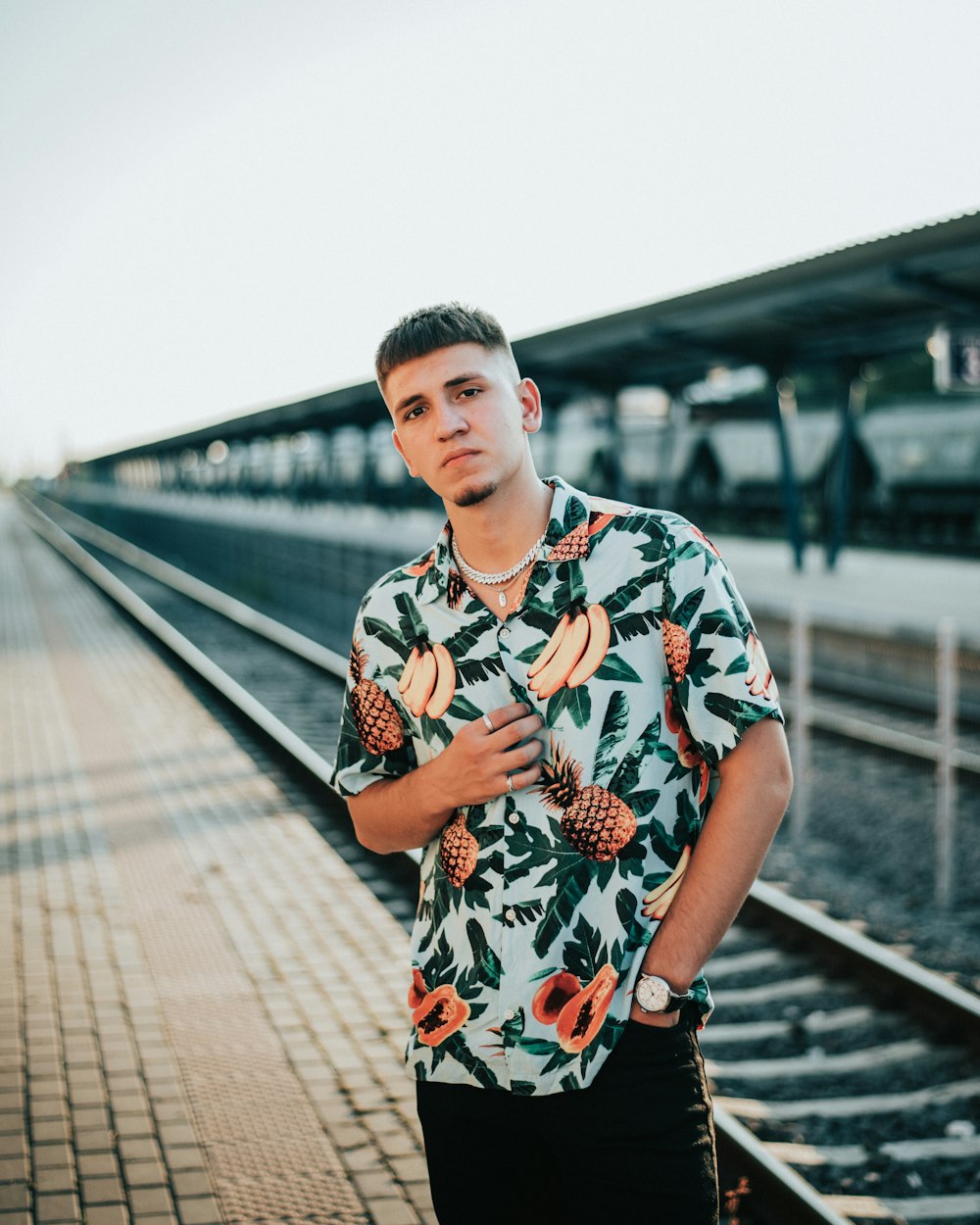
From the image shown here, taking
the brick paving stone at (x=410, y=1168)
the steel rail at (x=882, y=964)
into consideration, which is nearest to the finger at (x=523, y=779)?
the brick paving stone at (x=410, y=1168)

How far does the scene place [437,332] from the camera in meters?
1.85

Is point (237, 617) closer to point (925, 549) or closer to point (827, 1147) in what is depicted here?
point (925, 549)

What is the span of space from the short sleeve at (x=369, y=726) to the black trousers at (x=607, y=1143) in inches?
20.3

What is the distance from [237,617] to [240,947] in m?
14.7

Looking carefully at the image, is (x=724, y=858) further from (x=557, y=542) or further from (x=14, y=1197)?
(x=14, y=1197)

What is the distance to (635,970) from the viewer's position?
1.71m

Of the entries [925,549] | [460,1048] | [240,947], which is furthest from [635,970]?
[925,549]

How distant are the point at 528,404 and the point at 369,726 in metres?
0.60

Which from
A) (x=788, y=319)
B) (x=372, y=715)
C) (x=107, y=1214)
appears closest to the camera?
(x=372, y=715)

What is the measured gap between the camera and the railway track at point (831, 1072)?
133 inches

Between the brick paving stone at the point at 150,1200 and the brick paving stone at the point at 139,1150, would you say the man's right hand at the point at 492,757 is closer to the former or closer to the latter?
the brick paving stone at the point at 150,1200

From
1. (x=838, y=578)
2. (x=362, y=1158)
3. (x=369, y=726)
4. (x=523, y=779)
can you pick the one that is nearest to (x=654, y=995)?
(x=523, y=779)

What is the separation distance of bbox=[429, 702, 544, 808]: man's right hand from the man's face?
35 centimetres

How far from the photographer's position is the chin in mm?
1832
